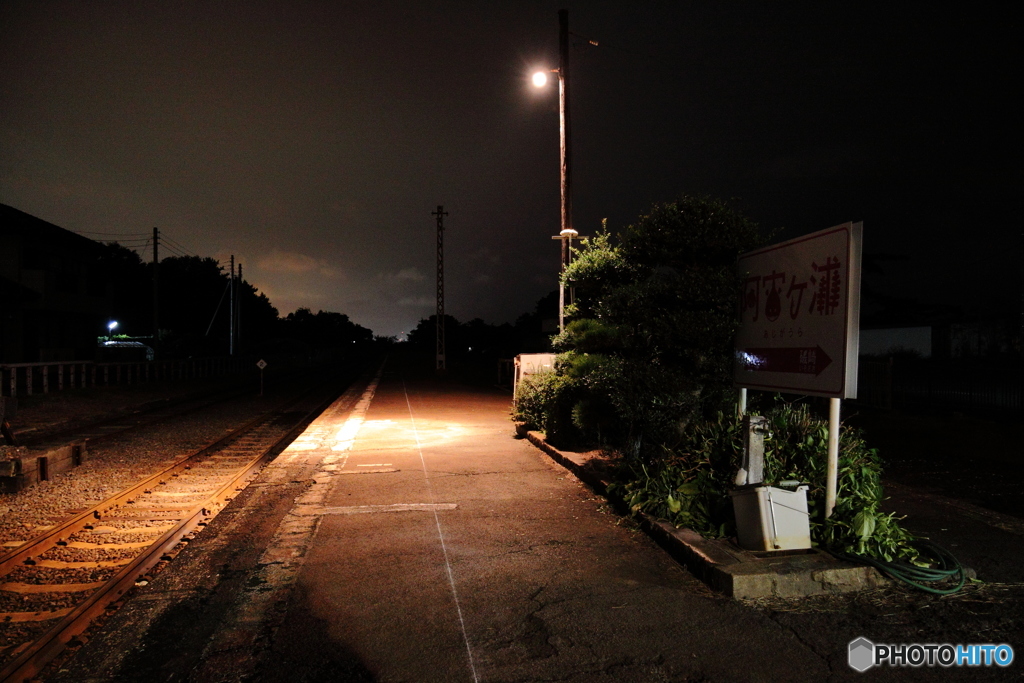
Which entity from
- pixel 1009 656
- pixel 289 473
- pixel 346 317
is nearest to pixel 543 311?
pixel 289 473

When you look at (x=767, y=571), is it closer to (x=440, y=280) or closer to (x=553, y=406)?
(x=553, y=406)

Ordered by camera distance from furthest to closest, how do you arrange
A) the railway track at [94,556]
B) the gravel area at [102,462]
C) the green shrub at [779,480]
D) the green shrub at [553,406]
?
1. the green shrub at [553,406]
2. the gravel area at [102,462]
3. the green shrub at [779,480]
4. the railway track at [94,556]

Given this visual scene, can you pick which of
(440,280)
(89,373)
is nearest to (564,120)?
(89,373)

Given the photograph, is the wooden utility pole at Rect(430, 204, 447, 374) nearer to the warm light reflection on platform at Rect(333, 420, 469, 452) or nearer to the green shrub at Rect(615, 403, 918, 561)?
the warm light reflection on platform at Rect(333, 420, 469, 452)

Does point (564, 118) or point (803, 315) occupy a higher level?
point (564, 118)

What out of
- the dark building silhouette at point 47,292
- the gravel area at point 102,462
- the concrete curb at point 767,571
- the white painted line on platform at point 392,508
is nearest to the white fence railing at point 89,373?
the gravel area at point 102,462

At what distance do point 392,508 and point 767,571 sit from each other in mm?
4071

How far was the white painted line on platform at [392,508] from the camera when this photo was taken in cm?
671

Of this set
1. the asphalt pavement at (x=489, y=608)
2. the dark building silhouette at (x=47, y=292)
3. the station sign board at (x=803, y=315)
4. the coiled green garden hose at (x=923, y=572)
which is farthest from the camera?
the dark building silhouette at (x=47, y=292)

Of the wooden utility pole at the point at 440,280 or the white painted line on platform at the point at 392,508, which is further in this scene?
the wooden utility pole at the point at 440,280

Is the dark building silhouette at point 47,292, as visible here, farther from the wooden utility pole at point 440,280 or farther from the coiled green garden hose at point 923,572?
the coiled green garden hose at point 923,572

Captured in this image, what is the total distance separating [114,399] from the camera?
2008 centimetres

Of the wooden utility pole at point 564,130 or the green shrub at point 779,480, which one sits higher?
the wooden utility pole at point 564,130

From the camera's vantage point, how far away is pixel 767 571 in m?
4.37
